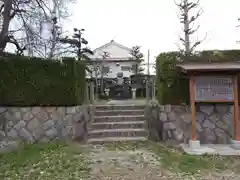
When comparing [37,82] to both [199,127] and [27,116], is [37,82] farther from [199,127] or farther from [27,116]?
[199,127]

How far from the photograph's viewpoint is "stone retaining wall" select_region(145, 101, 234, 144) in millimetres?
6289

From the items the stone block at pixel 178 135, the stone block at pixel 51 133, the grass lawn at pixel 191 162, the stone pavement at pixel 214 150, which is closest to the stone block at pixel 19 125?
the stone block at pixel 51 133

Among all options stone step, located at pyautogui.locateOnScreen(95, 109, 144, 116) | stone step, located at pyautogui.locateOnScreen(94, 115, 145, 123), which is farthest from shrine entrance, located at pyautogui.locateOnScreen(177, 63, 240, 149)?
stone step, located at pyautogui.locateOnScreen(95, 109, 144, 116)

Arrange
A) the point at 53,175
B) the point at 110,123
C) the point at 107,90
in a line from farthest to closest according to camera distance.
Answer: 1. the point at 107,90
2. the point at 110,123
3. the point at 53,175

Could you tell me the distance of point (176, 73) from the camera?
6.38 metres

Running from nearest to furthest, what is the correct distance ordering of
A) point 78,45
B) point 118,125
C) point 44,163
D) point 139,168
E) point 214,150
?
1. point 139,168
2. point 44,163
3. point 214,150
4. point 118,125
5. point 78,45

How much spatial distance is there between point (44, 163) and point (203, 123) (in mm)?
3932

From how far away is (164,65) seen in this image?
645 cm

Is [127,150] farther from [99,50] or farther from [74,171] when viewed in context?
[99,50]

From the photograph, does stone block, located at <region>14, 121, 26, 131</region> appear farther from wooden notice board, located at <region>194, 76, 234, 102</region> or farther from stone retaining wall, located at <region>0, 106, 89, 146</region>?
wooden notice board, located at <region>194, 76, 234, 102</region>

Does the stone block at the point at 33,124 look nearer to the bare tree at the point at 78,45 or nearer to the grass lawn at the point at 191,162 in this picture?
the grass lawn at the point at 191,162

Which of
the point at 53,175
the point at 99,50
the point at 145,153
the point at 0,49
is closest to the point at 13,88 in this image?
the point at 0,49

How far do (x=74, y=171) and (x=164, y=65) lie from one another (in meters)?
3.57

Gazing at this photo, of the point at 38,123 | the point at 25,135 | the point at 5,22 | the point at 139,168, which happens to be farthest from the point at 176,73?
the point at 5,22
